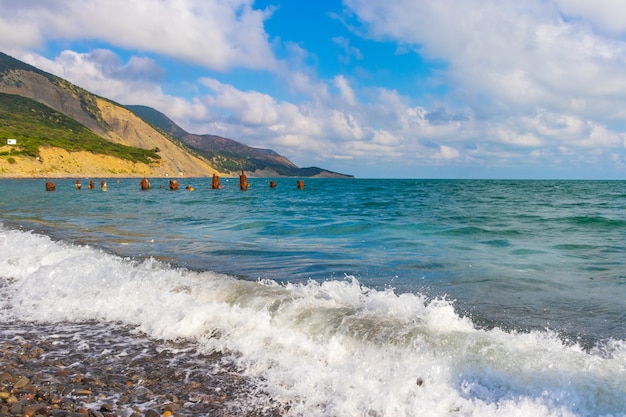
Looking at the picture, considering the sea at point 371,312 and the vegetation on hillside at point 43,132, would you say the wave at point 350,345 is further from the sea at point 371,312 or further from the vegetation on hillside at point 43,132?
the vegetation on hillside at point 43,132

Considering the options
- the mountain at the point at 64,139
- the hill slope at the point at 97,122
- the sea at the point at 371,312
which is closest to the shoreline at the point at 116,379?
the sea at the point at 371,312

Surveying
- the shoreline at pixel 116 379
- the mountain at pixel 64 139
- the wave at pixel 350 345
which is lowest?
the shoreline at pixel 116 379

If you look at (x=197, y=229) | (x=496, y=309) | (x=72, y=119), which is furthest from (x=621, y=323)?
(x=72, y=119)

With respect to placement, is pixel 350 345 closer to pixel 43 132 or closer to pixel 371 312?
pixel 371 312

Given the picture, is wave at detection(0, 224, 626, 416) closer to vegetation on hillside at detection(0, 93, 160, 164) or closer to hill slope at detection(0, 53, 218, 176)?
vegetation on hillside at detection(0, 93, 160, 164)

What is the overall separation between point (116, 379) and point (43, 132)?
514ft

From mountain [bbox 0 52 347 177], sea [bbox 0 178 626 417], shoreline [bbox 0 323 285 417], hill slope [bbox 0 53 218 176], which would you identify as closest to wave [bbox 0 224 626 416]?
sea [bbox 0 178 626 417]

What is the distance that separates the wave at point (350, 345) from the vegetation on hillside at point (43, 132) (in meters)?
118

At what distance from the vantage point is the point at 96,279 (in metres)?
9.32

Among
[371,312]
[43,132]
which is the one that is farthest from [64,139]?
[371,312]

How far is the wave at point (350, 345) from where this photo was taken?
443 centimetres

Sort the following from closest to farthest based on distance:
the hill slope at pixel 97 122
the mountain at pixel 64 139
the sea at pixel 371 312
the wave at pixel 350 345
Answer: the wave at pixel 350 345 < the sea at pixel 371 312 < the mountain at pixel 64 139 < the hill slope at pixel 97 122

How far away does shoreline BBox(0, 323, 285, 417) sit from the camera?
4.25m

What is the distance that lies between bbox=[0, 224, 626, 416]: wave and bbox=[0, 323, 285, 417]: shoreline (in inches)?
12.3
